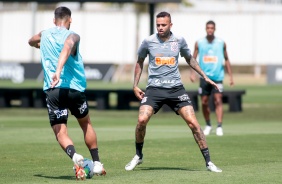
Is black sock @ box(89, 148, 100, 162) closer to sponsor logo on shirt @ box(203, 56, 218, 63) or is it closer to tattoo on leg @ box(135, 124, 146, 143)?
tattoo on leg @ box(135, 124, 146, 143)

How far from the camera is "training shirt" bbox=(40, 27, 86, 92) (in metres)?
12.4

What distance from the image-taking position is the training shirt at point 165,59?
1375cm

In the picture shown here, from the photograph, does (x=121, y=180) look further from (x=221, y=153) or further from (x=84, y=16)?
(x=84, y=16)

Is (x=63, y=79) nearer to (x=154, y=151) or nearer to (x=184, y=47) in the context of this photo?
(x=184, y=47)

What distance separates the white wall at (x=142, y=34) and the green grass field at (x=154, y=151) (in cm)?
3818

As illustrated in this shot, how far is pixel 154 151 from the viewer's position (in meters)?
16.5

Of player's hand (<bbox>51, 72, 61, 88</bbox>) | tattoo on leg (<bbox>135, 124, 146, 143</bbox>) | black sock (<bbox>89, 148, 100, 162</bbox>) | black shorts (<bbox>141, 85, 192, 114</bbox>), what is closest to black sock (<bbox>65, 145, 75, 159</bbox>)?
black sock (<bbox>89, 148, 100, 162</bbox>)

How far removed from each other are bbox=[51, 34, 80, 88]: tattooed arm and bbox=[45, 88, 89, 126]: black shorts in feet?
1.61

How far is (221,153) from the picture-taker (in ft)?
52.7

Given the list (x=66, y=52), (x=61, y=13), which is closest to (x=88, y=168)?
(x=66, y=52)

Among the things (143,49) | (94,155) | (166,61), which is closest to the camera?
(94,155)

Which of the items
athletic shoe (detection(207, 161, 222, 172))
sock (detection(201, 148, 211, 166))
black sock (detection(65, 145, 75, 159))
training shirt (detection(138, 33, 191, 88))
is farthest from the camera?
training shirt (detection(138, 33, 191, 88))

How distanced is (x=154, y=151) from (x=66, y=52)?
4.80 metres

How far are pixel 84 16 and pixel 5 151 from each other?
51427 millimetres
